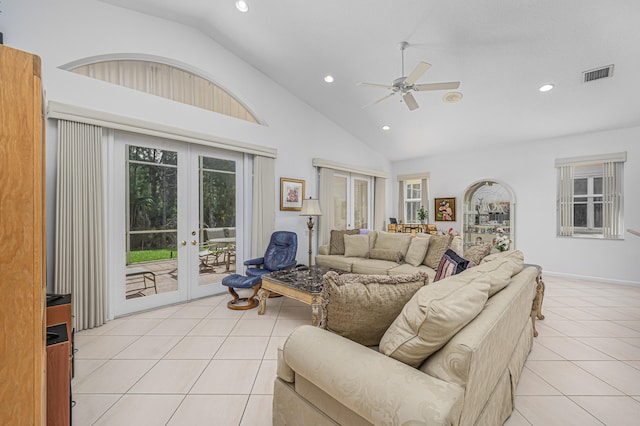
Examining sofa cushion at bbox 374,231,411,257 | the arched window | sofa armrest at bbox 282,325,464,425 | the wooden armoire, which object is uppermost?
the arched window

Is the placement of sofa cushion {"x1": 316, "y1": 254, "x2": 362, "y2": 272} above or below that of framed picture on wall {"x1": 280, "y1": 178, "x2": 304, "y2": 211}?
below

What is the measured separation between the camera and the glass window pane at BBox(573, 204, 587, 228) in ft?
15.9

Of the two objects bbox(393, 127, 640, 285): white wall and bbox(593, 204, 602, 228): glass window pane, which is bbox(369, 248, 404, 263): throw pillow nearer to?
bbox(393, 127, 640, 285): white wall

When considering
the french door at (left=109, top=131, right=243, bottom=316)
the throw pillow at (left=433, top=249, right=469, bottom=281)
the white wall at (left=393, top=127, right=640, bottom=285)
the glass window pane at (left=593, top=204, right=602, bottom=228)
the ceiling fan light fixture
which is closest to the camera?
the throw pillow at (left=433, top=249, right=469, bottom=281)

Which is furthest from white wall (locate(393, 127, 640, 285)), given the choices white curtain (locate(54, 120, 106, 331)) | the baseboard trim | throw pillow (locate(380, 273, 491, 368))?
white curtain (locate(54, 120, 106, 331))

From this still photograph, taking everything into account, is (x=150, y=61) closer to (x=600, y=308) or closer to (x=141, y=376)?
(x=141, y=376)

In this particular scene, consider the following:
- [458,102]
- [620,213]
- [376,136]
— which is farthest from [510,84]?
[620,213]

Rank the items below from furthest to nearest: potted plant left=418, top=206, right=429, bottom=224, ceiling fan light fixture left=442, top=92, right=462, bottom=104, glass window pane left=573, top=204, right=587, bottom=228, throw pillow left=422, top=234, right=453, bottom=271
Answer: potted plant left=418, top=206, right=429, bottom=224
glass window pane left=573, top=204, right=587, bottom=228
ceiling fan light fixture left=442, top=92, right=462, bottom=104
throw pillow left=422, top=234, right=453, bottom=271

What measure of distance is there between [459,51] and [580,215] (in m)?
3.98

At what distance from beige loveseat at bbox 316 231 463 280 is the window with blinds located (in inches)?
102

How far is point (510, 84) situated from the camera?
3740 millimetres

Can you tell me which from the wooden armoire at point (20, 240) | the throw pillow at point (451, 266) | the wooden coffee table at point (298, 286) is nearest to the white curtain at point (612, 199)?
the throw pillow at point (451, 266)

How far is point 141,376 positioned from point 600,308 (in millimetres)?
5128

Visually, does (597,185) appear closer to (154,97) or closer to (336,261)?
(336,261)
